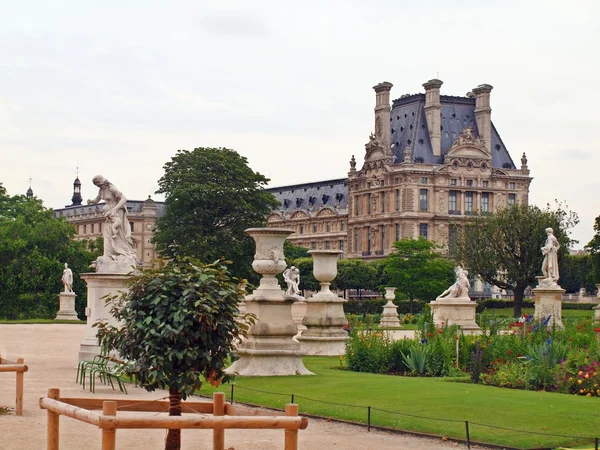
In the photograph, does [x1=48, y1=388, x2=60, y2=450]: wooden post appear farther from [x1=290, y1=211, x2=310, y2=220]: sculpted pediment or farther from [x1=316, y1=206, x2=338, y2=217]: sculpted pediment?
[x1=290, y1=211, x2=310, y2=220]: sculpted pediment

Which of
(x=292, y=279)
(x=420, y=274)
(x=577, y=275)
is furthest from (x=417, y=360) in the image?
(x=577, y=275)

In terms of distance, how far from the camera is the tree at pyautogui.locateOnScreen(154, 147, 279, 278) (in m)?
62.3

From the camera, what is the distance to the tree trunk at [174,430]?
33.8 ft

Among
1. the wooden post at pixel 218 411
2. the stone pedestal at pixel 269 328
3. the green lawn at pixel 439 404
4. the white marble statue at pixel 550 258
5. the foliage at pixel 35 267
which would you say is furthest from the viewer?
the foliage at pixel 35 267

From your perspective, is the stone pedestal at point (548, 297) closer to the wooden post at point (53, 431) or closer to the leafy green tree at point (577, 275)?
the wooden post at point (53, 431)

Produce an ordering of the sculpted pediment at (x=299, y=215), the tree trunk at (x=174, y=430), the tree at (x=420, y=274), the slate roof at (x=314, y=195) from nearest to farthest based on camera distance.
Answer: the tree trunk at (x=174, y=430), the tree at (x=420, y=274), the slate roof at (x=314, y=195), the sculpted pediment at (x=299, y=215)

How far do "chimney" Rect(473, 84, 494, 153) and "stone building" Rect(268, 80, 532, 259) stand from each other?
0.32 ft

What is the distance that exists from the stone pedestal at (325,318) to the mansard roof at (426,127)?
8061 cm

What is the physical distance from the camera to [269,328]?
19359 millimetres

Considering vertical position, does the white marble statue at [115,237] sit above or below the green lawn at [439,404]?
above

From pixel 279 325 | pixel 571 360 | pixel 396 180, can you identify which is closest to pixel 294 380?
pixel 279 325

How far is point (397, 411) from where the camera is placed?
13.9 meters

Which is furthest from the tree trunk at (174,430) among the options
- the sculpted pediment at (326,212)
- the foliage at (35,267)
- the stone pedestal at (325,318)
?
the sculpted pediment at (326,212)

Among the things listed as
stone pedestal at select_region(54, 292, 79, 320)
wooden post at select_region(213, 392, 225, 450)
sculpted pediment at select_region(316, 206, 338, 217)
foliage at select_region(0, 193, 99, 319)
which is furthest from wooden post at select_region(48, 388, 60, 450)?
sculpted pediment at select_region(316, 206, 338, 217)
